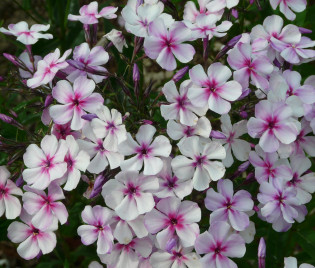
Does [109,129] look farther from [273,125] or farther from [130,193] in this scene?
[273,125]

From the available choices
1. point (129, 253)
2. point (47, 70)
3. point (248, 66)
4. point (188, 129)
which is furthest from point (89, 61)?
point (129, 253)

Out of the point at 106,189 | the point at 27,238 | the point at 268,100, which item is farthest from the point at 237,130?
the point at 27,238

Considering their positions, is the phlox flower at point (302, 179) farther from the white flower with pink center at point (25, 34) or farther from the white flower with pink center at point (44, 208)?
the white flower with pink center at point (25, 34)

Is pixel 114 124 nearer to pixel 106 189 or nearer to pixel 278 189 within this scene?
pixel 106 189

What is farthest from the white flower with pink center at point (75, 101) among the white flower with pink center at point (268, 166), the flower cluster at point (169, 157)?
the white flower with pink center at point (268, 166)

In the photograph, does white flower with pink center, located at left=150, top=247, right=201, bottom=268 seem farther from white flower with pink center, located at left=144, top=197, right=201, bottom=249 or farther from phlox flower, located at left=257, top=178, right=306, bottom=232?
phlox flower, located at left=257, top=178, right=306, bottom=232
